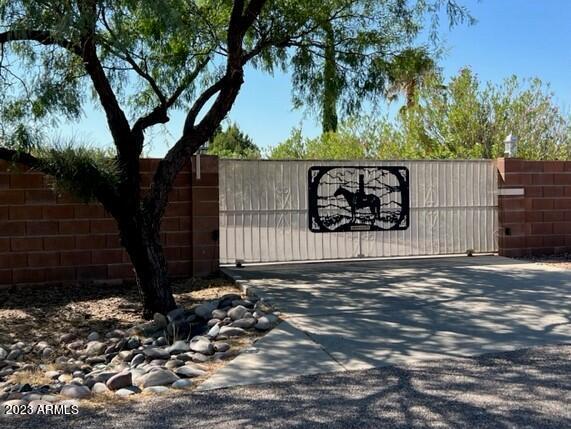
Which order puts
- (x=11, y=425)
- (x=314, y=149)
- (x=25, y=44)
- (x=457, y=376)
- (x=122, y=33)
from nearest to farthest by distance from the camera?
(x=11, y=425) → (x=457, y=376) → (x=122, y=33) → (x=25, y=44) → (x=314, y=149)

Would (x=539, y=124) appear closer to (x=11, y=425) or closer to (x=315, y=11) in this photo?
(x=315, y=11)

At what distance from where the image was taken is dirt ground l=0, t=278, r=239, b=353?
317 inches

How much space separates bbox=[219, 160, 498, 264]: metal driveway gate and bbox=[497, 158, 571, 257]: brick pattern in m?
0.26

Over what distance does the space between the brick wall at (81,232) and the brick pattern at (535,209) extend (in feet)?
20.0

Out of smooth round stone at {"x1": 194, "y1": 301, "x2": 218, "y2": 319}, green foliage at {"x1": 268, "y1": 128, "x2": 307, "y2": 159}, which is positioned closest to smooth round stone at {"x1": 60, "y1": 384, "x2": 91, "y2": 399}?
smooth round stone at {"x1": 194, "y1": 301, "x2": 218, "y2": 319}

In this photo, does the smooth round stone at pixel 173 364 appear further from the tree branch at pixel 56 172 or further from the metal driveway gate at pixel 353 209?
the metal driveway gate at pixel 353 209

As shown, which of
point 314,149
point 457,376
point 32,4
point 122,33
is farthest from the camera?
point 314,149

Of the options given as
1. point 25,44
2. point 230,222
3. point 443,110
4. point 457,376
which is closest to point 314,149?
point 443,110

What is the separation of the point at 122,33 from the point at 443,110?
1924cm

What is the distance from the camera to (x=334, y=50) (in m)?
10.5

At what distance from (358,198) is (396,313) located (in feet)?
14.6

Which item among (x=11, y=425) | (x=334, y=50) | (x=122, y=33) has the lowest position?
(x=11, y=425)

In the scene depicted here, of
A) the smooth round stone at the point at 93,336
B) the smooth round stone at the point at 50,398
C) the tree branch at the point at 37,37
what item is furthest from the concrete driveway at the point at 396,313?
the tree branch at the point at 37,37

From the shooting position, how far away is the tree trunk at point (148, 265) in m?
8.16
